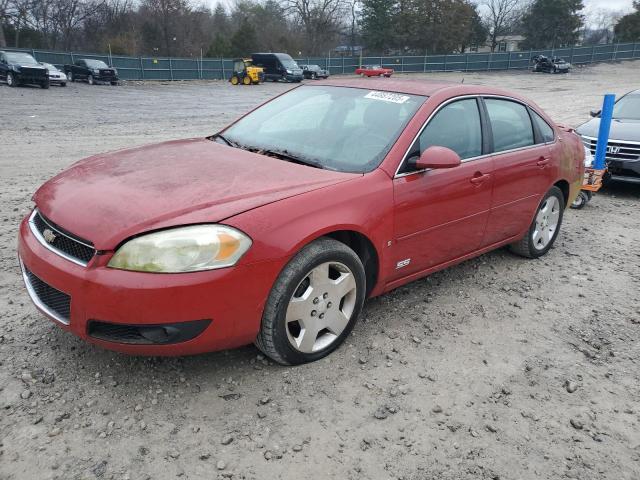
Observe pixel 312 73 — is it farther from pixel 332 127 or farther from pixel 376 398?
pixel 376 398

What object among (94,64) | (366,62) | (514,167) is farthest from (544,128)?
(366,62)

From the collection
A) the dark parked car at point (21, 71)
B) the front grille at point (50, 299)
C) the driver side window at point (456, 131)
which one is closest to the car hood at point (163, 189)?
the front grille at point (50, 299)

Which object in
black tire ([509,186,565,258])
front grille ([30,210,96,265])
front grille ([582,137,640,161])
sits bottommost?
black tire ([509,186,565,258])

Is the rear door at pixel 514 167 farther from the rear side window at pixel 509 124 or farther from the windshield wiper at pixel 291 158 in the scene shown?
the windshield wiper at pixel 291 158

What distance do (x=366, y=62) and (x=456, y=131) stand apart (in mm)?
48849

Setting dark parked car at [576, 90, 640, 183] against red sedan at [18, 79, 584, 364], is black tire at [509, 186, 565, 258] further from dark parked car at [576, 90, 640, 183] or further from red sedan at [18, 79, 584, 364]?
dark parked car at [576, 90, 640, 183]

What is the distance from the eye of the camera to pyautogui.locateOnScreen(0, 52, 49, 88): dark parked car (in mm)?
24844

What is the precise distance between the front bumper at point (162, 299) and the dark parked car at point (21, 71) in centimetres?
2656

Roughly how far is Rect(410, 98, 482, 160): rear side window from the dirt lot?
114cm

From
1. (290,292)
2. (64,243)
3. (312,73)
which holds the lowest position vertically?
(290,292)

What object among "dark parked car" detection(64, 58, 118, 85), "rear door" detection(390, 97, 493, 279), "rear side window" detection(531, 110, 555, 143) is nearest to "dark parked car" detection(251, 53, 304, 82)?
"dark parked car" detection(64, 58, 118, 85)

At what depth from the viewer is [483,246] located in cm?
430

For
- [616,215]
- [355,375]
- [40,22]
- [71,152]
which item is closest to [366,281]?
[355,375]

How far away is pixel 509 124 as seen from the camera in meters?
4.41
